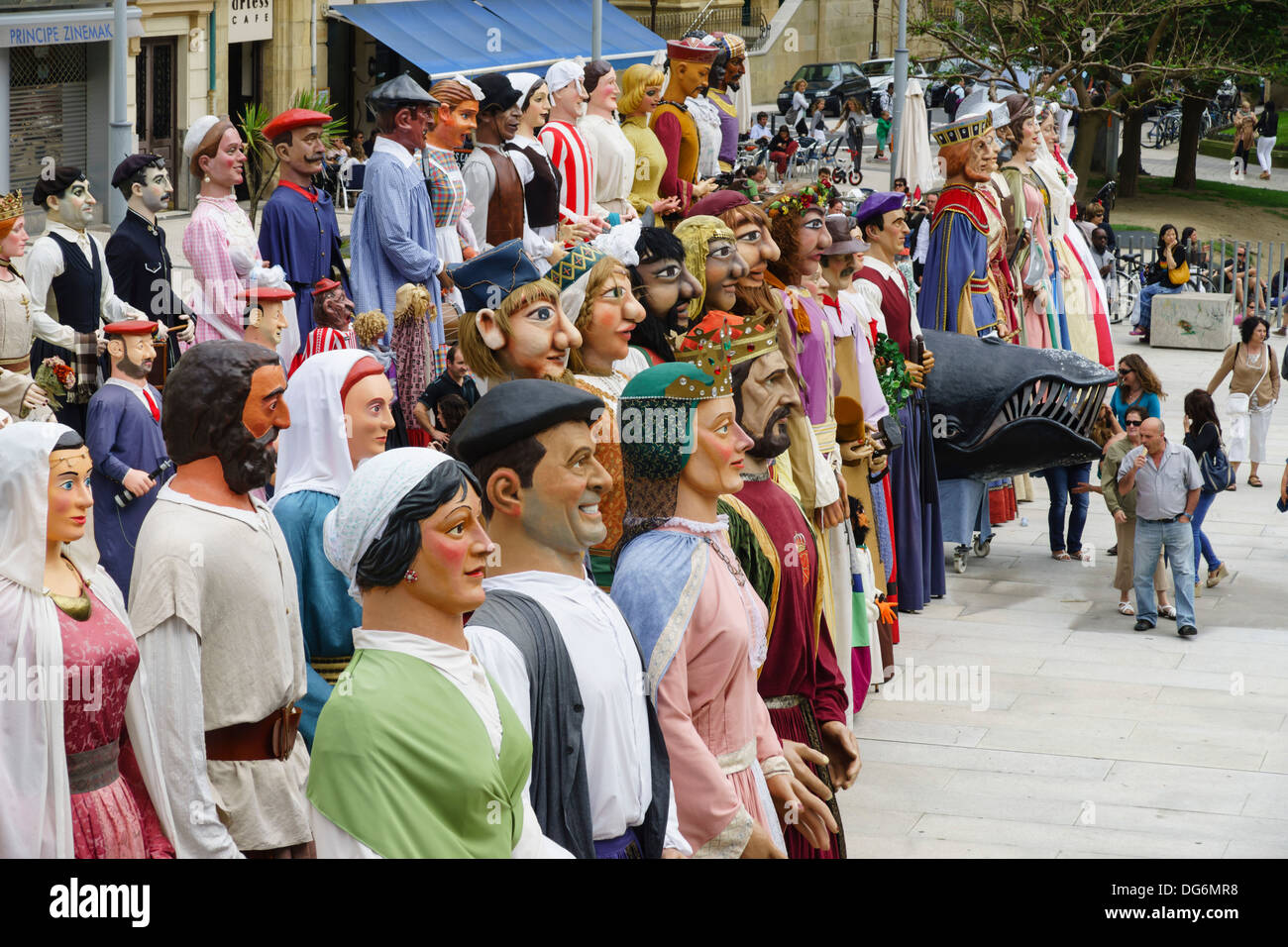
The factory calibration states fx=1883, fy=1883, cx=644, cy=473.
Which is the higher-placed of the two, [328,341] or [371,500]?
[328,341]

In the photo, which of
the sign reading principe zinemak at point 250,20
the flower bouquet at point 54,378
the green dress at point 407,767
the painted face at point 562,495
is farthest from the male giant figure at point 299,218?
the sign reading principe zinemak at point 250,20

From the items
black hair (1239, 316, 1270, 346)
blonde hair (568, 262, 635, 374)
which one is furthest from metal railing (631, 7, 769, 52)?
blonde hair (568, 262, 635, 374)

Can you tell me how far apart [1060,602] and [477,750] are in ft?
27.1

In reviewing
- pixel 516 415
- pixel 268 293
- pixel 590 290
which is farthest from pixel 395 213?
pixel 516 415

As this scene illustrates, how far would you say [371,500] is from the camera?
3.72 m

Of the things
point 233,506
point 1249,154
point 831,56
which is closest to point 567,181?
point 233,506

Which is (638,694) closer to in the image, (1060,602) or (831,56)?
(1060,602)

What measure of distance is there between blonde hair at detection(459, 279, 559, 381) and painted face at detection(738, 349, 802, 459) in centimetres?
66

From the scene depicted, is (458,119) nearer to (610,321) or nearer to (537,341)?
(610,321)

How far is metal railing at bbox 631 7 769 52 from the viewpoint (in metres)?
44.9

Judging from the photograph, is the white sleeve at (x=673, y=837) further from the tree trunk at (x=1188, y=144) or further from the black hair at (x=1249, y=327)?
the tree trunk at (x=1188, y=144)

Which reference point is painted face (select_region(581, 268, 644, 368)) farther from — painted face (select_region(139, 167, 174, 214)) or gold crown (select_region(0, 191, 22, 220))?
gold crown (select_region(0, 191, 22, 220))

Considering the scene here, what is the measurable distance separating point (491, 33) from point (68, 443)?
1147 inches

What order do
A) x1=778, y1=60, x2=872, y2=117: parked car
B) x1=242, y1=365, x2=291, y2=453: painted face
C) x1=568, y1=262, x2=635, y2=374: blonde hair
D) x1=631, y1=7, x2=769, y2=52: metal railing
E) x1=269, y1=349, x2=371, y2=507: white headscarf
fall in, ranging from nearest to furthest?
x1=242, y1=365, x2=291, y2=453: painted face → x1=269, y1=349, x2=371, y2=507: white headscarf → x1=568, y1=262, x2=635, y2=374: blonde hair → x1=778, y1=60, x2=872, y2=117: parked car → x1=631, y1=7, x2=769, y2=52: metal railing
